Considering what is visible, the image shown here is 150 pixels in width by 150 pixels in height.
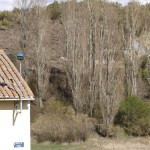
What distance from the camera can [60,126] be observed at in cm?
3391

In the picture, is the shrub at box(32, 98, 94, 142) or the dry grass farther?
the shrub at box(32, 98, 94, 142)

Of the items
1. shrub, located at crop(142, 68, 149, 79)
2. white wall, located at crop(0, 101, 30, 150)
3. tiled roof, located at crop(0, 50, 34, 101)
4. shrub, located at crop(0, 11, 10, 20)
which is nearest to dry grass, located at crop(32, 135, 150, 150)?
tiled roof, located at crop(0, 50, 34, 101)

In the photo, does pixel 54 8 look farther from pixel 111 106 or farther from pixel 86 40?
pixel 111 106

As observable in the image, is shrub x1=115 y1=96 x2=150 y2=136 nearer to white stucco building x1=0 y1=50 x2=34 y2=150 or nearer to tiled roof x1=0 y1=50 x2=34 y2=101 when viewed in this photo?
tiled roof x1=0 y1=50 x2=34 y2=101

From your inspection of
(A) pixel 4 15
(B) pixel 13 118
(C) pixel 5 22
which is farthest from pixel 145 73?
(B) pixel 13 118

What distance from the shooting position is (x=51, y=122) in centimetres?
3519

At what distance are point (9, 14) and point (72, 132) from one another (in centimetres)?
4083

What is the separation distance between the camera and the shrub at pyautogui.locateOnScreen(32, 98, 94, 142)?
1303 inches

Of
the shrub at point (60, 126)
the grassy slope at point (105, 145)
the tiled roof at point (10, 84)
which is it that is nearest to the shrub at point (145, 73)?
the shrub at point (60, 126)

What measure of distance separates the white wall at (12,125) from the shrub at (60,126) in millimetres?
16604

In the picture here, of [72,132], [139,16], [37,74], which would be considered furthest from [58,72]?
[72,132]

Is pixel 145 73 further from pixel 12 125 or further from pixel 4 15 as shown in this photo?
pixel 12 125

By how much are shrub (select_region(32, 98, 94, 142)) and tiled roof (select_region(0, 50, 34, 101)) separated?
1586 cm

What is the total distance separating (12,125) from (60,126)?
1778 centimetres
